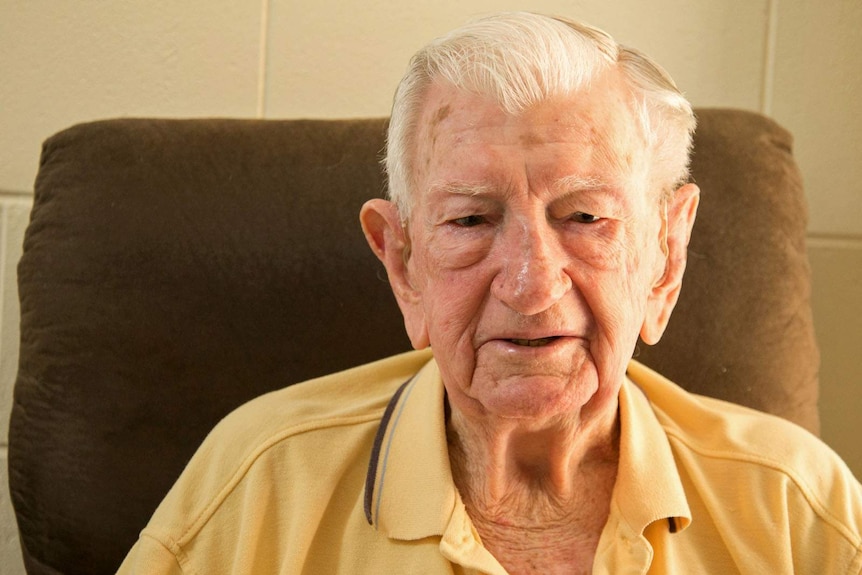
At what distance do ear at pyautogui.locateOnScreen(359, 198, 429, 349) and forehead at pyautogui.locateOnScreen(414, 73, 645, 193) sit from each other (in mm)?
153

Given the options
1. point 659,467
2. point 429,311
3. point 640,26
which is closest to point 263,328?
point 429,311

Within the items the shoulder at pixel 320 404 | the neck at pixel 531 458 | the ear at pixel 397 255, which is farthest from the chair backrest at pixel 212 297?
the neck at pixel 531 458

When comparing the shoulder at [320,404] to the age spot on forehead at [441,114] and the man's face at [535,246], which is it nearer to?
the man's face at [535,246]

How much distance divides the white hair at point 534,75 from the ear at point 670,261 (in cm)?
3

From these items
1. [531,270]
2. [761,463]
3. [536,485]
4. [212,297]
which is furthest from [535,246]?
Result: [212,297]

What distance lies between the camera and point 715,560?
1183 millimetres

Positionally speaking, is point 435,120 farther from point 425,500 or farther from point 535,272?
point 425,500

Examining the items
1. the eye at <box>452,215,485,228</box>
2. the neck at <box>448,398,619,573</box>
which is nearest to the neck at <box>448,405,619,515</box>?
the neck at <box>448,398,619,573</box>

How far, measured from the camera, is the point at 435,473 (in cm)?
118

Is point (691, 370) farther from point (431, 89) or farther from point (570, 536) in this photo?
point (431, 89)

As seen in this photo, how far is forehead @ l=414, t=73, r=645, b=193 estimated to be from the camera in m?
1.06

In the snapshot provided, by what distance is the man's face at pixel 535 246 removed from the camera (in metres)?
1.05

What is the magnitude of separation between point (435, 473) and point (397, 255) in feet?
1.05

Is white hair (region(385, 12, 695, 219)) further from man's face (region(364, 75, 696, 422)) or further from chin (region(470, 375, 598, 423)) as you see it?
chin (region(470, 375, 598, 423))
